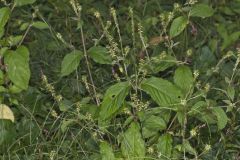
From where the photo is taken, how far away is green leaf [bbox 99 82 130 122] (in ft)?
7.97

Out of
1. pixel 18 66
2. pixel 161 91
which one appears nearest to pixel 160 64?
pixel 161 91

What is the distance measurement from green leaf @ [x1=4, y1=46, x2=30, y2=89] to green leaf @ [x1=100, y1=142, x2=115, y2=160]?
54 cm

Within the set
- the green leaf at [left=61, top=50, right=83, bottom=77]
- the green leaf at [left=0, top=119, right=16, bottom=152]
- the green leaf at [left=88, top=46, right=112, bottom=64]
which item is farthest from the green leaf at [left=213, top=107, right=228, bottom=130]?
the green leaf at [left=0, top=119, right=16, bottom=152]

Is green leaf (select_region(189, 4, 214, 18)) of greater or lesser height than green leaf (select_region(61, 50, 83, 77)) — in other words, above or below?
above

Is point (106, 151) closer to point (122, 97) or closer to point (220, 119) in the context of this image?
point (122, 97)

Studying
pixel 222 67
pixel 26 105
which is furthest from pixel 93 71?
pixel 222 67

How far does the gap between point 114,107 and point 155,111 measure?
275mm

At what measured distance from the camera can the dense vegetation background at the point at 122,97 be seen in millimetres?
2465

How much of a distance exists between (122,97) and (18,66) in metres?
0.55

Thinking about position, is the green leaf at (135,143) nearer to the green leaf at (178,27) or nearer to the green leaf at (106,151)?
the green leaf at (106,151)

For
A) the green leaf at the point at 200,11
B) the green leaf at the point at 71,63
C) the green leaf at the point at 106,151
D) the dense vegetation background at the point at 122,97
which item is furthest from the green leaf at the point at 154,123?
the green leaf at the point at 200,11

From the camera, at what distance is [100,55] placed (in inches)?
106

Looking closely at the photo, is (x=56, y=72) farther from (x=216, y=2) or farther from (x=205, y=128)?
(x=216, y=2)

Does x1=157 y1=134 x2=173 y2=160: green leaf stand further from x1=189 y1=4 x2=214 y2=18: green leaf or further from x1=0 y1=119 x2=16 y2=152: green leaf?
x1=0 y1=119 x2=16 y2=152: green leaf
